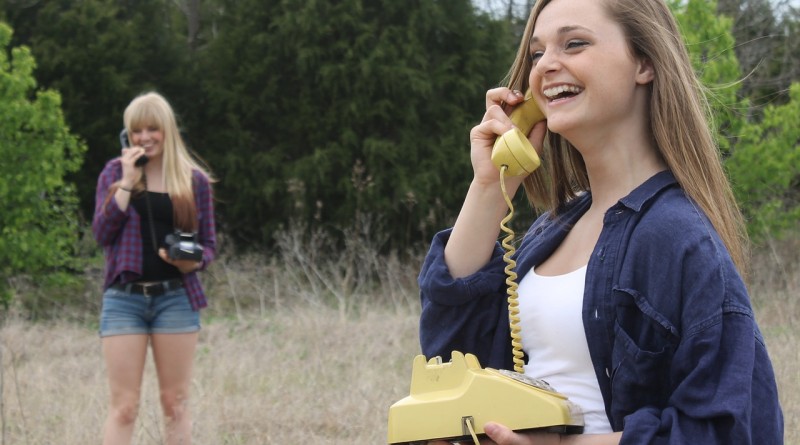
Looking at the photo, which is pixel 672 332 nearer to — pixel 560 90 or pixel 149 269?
pixel 560 90

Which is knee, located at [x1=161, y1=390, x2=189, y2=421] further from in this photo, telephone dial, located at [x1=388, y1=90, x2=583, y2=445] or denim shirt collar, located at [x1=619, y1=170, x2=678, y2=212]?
denim shirt collar, located at [x1=619, y1=170, x2=678, y2=212]

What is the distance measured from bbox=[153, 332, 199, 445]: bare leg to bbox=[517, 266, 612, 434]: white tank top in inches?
121

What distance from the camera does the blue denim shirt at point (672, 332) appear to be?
1.73m

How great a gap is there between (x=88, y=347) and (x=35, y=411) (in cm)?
321

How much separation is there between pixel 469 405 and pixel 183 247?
3.15 metres

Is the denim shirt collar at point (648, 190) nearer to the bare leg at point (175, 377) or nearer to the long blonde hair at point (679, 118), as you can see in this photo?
the long blonde hair at point (679, 118)

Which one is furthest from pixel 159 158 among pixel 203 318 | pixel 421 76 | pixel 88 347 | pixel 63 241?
pixel 421 76

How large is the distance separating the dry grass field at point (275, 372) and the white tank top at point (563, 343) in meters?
3.00

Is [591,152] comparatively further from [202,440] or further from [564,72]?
[202,440]

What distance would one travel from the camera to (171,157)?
511cm

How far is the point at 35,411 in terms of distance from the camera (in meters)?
6.29

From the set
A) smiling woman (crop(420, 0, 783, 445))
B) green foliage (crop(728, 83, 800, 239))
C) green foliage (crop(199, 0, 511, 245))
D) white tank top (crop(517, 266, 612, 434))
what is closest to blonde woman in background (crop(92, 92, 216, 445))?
smiling woman (crop(420, 0, 783, 445))

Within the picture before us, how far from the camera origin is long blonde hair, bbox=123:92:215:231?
16.5 ft

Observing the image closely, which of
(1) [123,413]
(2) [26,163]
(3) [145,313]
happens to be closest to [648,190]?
(3) [145,313]
